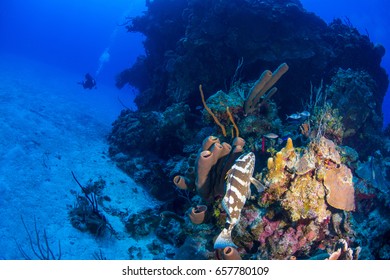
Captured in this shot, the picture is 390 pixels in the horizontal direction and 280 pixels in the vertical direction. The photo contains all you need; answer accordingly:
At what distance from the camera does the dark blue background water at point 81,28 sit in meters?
62.1

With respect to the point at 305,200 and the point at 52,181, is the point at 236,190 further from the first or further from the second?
the point at 52,181

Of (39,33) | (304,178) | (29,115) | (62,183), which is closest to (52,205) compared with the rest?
(62,183)

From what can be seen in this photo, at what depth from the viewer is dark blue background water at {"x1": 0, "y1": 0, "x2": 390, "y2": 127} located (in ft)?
204

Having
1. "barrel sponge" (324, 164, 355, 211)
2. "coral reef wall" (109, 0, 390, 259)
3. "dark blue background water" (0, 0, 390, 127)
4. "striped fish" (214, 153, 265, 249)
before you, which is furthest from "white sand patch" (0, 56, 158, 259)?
"dark blue background water" (0, 0, 390, 127)

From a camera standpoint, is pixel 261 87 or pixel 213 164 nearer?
pixel 213 164

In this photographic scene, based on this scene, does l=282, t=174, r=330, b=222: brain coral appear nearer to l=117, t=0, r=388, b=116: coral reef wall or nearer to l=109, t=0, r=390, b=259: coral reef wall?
l=109, t=0, r=390, b=259: coral reef wall

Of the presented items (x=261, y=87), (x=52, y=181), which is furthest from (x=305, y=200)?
(x=52, y=181)

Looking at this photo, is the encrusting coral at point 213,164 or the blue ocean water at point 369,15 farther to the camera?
the blue ocean water at point 369,15

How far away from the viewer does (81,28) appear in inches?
3999

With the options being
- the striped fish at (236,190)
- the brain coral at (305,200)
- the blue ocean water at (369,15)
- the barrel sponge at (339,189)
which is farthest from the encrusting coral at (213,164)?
the blue ocean water at (369,15)

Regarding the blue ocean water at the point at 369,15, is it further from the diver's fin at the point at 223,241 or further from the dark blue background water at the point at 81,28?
the diver's fin at the point at 223,241

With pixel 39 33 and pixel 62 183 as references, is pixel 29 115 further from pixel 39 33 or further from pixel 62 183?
pixel 39 33

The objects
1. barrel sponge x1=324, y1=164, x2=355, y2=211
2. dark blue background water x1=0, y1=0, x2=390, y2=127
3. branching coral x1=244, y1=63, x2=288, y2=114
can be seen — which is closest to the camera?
barrel sponge x1=324, y1=164, x2=355, y2=211
